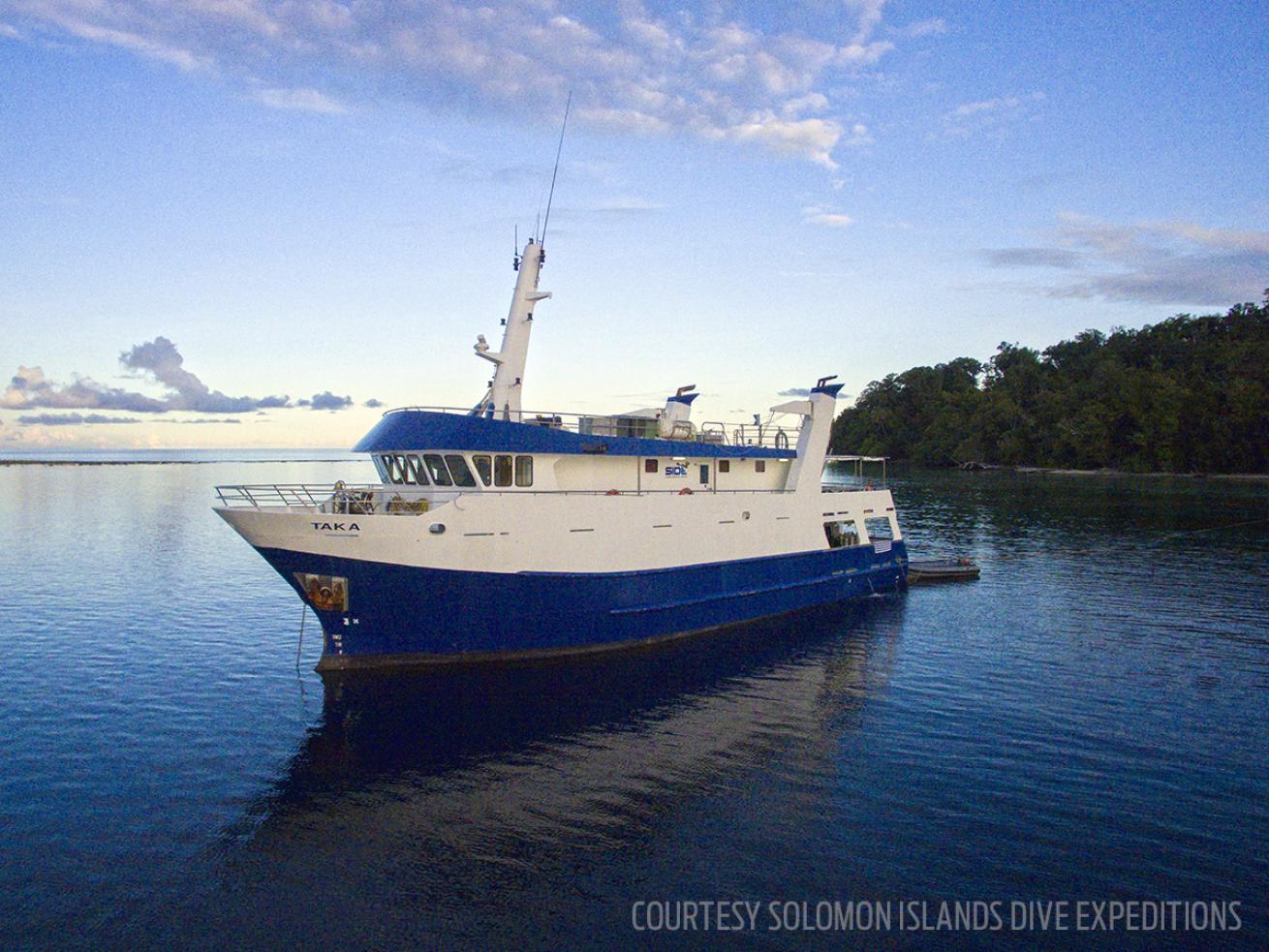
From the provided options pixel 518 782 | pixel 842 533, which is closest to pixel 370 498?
pixel 518 782

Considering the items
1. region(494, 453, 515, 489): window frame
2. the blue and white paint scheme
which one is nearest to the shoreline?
the blue and white paint scheme

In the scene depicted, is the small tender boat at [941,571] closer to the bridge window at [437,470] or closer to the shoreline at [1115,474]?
the bridge window at [437,470]

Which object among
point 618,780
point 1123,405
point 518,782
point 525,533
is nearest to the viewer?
point 518,782

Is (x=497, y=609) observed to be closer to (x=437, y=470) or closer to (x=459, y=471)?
(x=459, y=471)

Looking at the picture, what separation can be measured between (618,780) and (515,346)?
1425 cm

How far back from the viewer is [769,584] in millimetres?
26703

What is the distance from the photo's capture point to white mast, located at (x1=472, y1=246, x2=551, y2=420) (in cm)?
2375

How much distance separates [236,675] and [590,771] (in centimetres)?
1179

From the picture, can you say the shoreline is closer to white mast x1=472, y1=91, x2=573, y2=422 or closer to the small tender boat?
the small tender boat

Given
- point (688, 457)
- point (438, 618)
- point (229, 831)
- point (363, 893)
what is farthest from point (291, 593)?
point (363, 893)

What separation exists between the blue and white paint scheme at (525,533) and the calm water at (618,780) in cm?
129

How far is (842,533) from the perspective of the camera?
3081 cm

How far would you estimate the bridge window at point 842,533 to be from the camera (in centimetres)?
2998

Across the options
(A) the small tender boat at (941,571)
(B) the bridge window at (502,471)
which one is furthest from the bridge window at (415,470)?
(A) the small tender boat at (941,571)
